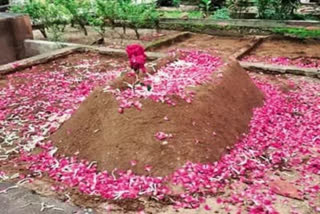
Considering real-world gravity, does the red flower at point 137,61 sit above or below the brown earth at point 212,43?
above

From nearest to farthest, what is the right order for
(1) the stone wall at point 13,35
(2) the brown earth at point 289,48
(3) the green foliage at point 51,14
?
1. (2) the brown earth at point 289,48
2. (1) the stone wall at point 13,35
3. (3) the green foliage at point 51,14

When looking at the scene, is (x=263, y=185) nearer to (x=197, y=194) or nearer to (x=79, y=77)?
(x=197, y=194)

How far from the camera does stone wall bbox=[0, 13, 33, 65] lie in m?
7.71

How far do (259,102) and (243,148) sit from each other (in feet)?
3.84

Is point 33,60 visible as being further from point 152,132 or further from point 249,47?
Result: point 152,132

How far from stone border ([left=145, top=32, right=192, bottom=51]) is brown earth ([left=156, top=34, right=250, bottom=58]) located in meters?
0.09

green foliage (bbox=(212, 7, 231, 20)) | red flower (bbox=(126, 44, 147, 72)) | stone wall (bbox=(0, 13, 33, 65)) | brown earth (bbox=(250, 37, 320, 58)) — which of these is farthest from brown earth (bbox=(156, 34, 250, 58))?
red flower (bbox=(126, 44, 147, 72))

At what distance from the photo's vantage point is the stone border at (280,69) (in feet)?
19.0

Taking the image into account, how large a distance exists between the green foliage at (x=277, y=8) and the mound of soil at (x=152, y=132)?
18.4 feet

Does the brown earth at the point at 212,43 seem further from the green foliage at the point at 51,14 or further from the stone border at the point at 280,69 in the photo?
the green foliage at the point at 51,14

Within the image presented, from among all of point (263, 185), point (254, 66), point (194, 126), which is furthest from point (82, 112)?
point (254, 66)

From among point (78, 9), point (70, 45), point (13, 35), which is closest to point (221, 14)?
point (78, 9)

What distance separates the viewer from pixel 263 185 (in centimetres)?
314

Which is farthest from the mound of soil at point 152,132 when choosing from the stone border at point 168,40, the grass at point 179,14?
the grass at point 179,14
